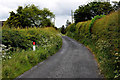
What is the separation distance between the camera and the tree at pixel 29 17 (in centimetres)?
3036

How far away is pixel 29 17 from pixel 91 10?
19.3 m

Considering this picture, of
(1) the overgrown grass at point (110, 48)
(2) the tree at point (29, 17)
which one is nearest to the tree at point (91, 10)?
(2) the tree at point (29, 17)

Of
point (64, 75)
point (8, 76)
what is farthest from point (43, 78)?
point (8, 76)

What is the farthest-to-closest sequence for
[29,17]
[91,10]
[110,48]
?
1. [91,10]
2. [29,17]
3. [110,48]

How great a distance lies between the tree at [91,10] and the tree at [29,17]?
8.82 meters

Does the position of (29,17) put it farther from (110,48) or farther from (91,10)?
(110,48)

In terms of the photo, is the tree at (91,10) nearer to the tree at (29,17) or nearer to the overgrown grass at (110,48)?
the tree at (29,17)

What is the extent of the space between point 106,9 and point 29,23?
24.0 meters

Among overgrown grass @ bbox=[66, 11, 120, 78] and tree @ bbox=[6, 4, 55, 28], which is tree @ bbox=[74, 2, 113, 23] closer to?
tree @ bbox=[6, 4, 55, 28]

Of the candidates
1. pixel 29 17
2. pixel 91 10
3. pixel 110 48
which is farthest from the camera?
pixel 91 10

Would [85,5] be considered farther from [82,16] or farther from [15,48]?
[15,48]

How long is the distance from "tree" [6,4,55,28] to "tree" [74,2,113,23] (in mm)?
8824

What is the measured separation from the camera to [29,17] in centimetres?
3098

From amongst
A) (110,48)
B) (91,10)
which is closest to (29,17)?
(91,10)
